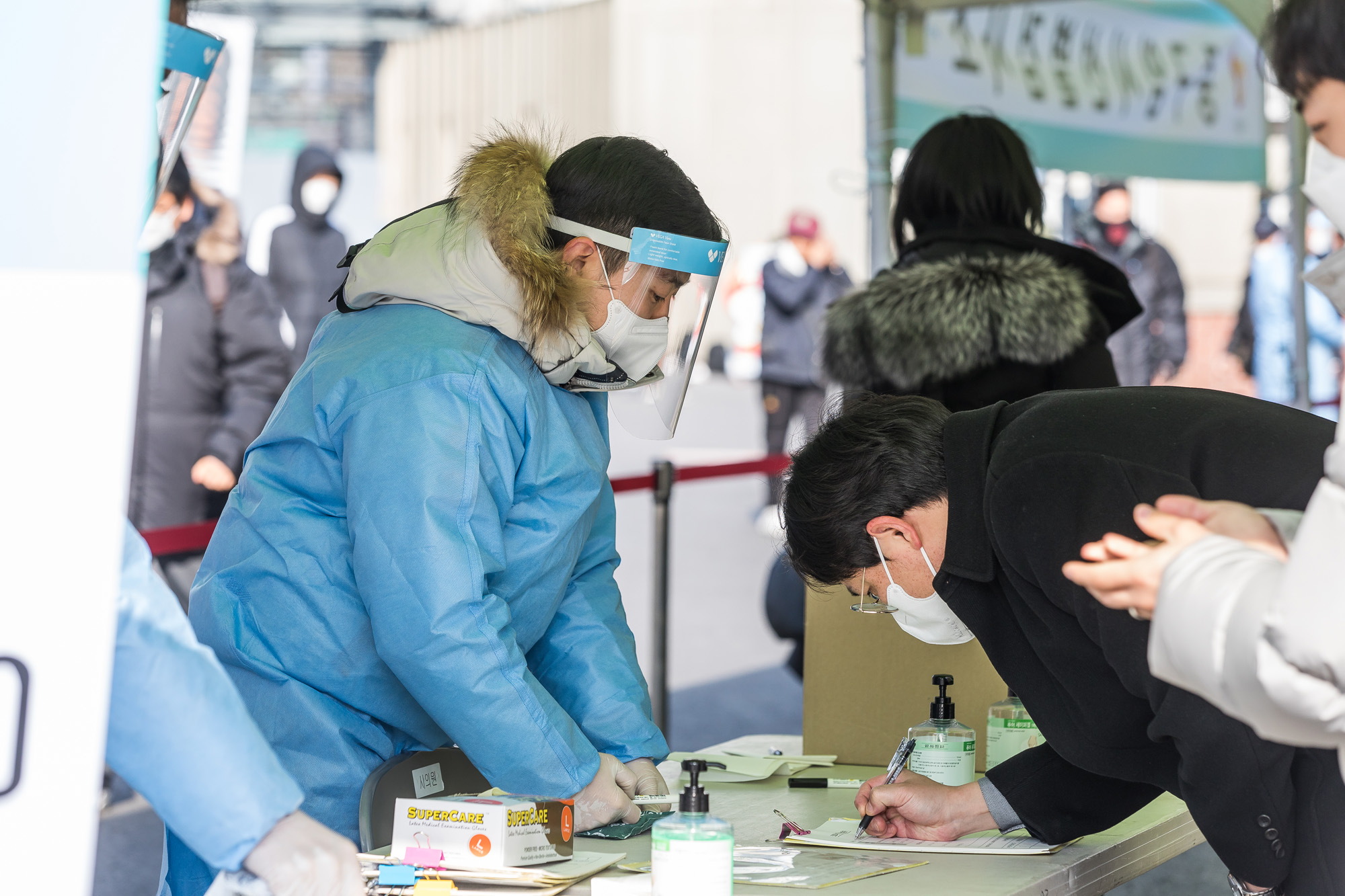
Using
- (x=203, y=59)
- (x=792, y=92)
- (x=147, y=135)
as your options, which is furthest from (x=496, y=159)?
(x=792, y=92)

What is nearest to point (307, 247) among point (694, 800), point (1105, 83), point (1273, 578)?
point (1105, 83)

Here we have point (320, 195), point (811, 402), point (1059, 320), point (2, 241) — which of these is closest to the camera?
point (2, 241)

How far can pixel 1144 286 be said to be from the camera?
7.68 metres

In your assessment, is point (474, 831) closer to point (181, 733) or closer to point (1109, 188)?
point (181, 733)

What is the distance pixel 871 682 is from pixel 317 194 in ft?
13.2

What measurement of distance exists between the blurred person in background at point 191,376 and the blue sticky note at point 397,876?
3024 millimetres

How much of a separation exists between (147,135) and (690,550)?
7.11 meters

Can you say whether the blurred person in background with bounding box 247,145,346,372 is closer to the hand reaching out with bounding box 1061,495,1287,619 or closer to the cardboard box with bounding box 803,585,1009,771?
the cardboard box with bounding box 803,585,1009,771

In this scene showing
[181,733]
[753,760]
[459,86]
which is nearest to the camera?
[181,733]

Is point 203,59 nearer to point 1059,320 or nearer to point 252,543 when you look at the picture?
point 252,543

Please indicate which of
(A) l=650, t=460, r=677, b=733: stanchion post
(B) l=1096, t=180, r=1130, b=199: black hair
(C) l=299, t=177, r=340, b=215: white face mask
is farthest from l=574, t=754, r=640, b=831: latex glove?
(B) l=1096, t=180, r=1130, b=199: black hair

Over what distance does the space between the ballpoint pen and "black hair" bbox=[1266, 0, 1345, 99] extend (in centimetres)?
109

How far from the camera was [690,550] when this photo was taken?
8.10m

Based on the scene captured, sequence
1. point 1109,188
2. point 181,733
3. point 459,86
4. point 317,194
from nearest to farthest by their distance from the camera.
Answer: point 181,733
point 317,194
point 1109,188
point 459,86
